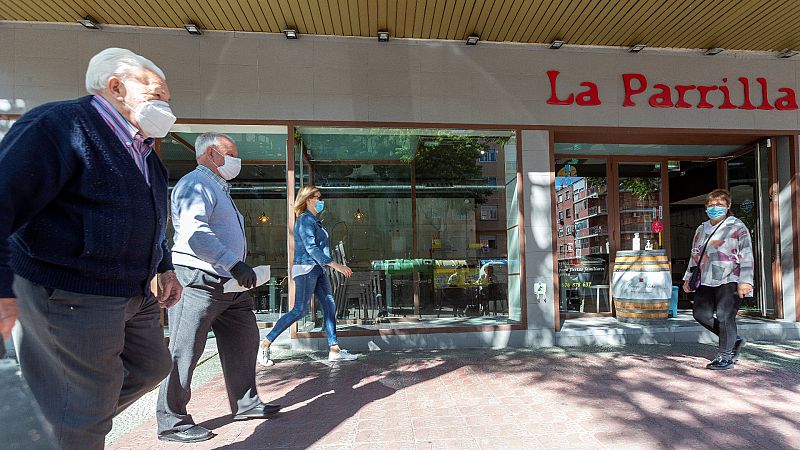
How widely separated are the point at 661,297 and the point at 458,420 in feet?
14.1

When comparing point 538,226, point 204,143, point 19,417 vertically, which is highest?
point 204,143

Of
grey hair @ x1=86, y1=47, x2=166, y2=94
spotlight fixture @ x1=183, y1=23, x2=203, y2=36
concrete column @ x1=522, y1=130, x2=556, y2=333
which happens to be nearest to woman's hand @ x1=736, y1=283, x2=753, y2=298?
concrete column @ x1=522, y1=130, x2=556, y2=333

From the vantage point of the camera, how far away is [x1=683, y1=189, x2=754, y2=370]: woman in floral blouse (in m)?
4.43

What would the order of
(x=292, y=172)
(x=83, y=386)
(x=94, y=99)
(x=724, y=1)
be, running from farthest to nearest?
(x=292, y=172) → (x=724, y=1) → (x=94, y=99) → (x=83, y=386)

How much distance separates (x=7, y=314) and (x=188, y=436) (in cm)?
168

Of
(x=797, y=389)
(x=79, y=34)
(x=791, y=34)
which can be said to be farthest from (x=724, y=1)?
(x=79, y=34)

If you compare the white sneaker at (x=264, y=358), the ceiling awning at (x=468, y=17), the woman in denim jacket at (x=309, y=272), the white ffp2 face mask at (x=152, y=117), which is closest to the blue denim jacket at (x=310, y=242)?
the woman in denim jacket at (x=309, y=272)

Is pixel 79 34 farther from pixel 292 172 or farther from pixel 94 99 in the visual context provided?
pixel 94 99

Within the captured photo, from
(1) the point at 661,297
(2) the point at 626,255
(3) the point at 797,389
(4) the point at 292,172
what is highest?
(4) the point at 292,172

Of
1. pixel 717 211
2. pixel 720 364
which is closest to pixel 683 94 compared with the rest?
pixel 717 211

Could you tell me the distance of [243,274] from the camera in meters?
2.57

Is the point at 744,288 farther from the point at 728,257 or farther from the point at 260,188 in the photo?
the point at 260,188

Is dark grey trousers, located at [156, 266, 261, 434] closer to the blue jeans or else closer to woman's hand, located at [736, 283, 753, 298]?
A: the blue jeans

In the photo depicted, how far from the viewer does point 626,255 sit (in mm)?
6488
